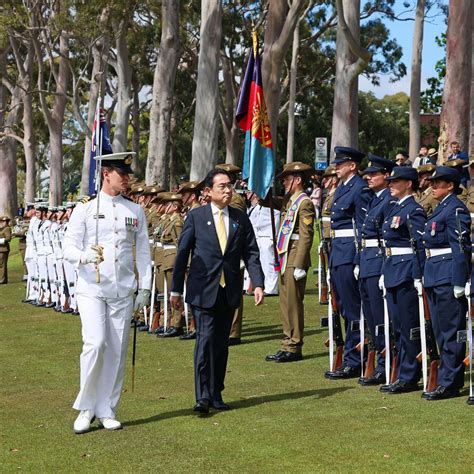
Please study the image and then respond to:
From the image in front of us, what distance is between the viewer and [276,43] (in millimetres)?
26688

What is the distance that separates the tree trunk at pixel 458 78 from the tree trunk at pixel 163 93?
37.0ft

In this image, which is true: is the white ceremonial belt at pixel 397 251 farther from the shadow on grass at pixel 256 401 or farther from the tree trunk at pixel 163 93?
the tree trunk at pixel 163 93

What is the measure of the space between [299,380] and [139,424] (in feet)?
8.95

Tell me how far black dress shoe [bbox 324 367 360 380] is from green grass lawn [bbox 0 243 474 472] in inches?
5.3

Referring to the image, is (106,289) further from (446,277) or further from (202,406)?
(446,277)

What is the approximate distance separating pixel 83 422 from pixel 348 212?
416cm

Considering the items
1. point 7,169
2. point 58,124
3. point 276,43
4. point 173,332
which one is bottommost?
point 173,332

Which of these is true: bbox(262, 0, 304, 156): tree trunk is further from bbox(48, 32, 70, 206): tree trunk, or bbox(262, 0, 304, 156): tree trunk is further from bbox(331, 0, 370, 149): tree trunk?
bbox(48, 32, 70, 206): tree trunk

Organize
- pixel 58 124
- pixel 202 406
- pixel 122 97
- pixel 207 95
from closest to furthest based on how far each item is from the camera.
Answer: pixel 202 406 → pixel 207 95 → pixel 122 97 → pixel 58 124

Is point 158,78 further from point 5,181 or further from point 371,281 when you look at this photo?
point 5,181

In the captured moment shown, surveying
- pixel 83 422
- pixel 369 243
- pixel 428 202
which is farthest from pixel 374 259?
pixel 428 202

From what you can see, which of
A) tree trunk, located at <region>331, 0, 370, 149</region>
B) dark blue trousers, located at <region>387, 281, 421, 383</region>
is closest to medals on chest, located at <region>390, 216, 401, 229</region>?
dark blue trousers, located at <region>387, 281, 421, 383</region>

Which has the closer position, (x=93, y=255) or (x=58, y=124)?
(x=93, y=255)

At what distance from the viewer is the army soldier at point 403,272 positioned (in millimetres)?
11289
